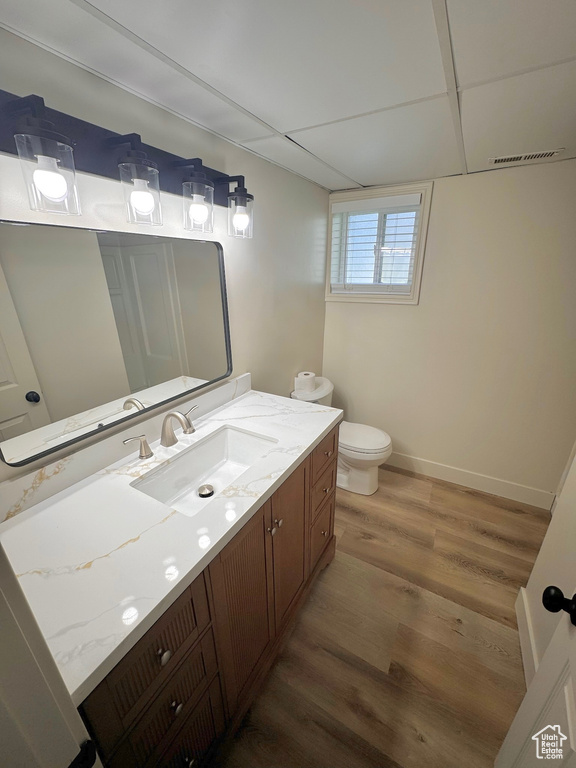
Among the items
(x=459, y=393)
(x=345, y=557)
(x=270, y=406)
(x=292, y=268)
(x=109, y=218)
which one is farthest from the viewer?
(x=459, y=393)

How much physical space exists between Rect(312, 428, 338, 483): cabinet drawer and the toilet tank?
0.63m

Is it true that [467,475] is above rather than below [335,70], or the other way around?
below

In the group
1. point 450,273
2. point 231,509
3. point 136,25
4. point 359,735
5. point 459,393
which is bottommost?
point 359,735

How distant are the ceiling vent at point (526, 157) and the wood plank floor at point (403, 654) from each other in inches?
83.5

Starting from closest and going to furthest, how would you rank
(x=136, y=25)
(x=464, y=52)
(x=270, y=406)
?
(x=136, y=25)
(x=464, y=52)
(x=270, y=406)

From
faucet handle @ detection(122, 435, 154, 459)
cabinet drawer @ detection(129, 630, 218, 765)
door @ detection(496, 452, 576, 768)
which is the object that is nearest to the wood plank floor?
door @ detection(496, 452, 576, 768)

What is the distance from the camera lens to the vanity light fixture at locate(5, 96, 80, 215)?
0.75 metres

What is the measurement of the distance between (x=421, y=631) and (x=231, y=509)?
123cm

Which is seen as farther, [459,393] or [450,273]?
[459,393]

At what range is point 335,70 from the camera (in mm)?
908

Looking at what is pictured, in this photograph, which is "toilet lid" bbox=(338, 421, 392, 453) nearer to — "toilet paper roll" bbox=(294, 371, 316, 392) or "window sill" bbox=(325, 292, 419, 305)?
"toilet paper roll" bbox=(294, 371, 316, 392)

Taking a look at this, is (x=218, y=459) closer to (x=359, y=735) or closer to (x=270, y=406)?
(x=270, y=406)

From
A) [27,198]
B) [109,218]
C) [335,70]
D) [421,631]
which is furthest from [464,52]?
[421,631]

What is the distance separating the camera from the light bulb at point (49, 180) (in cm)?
78
